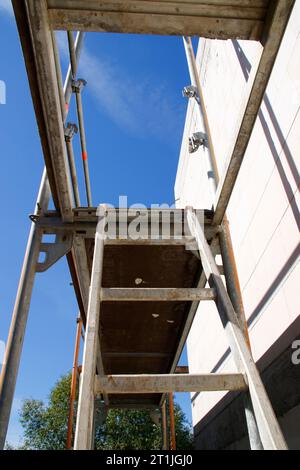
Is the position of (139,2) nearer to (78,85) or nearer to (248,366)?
(248,366)

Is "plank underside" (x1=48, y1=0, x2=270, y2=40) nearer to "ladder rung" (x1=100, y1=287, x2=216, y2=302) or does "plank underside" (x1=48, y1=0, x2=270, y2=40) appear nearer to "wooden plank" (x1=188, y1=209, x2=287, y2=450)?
"wooden plank" (x1=188, y1=209, x2=287, y2=450)

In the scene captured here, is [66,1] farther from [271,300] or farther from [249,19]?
[271,300]

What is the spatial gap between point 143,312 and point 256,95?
3307 mm

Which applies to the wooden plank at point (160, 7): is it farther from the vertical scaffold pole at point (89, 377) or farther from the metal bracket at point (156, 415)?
the metal bracket at point (156, 415)

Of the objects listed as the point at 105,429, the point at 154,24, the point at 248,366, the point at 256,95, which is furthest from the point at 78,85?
the point at 105,429

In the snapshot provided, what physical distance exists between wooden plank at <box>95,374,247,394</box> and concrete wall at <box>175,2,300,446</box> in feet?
5.68

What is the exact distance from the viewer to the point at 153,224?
3.62 meters

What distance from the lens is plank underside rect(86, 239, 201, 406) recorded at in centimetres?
395

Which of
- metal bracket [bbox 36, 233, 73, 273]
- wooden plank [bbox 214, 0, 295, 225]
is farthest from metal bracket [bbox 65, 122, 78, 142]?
wooden plank [bbox 214, 0, 295, 225]

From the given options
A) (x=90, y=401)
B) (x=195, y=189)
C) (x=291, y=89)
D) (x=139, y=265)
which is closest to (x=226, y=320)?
(x=90, y=401)

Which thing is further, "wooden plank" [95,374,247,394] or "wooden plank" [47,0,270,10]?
"wooden plank" [47,0,270,10]

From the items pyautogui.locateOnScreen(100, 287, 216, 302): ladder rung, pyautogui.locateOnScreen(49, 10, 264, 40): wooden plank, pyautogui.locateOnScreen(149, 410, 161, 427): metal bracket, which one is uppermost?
pyautogui.locateOnScreen(49, 10, 264, 40): wooden plank

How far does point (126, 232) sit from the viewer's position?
11.6 feet

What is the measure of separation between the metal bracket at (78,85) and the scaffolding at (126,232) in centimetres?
1
